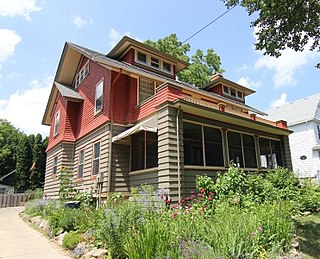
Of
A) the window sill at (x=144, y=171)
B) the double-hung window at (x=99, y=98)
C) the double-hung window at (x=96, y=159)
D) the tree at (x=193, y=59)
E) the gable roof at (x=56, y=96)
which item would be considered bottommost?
the window sill at (x=144, y=171)

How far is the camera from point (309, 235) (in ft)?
22.5

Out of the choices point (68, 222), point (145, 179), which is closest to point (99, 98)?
point (145, 179)

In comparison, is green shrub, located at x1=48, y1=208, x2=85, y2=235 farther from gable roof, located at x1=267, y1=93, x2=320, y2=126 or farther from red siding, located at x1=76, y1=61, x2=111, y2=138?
gable roof, located at x1=267, y1=93, x2=320, y2=126

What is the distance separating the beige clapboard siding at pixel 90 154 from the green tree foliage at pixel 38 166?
1619cm

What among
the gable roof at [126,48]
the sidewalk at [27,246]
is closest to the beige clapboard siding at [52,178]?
the gable roof at [126,48]

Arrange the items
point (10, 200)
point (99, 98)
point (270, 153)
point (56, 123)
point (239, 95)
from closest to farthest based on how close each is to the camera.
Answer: point (99, 98) < point (270, 153) < point (56, 123) < point (239, 95) < point (10, 200)

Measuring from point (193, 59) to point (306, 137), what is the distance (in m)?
16.6

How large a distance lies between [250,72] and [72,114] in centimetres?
1167

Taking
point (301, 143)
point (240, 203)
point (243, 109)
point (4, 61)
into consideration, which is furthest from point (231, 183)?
point (301, 143)

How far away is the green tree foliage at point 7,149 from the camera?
1405 inches

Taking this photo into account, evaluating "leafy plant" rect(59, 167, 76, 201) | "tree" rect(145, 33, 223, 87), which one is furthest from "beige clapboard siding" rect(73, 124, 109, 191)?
"tree" rect(145, 33, 223, 87)

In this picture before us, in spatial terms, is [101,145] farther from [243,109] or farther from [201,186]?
[243,109]

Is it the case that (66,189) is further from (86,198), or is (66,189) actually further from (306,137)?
(306,137)

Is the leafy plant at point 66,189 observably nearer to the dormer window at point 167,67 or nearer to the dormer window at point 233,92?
the dormer window at point 167,67
